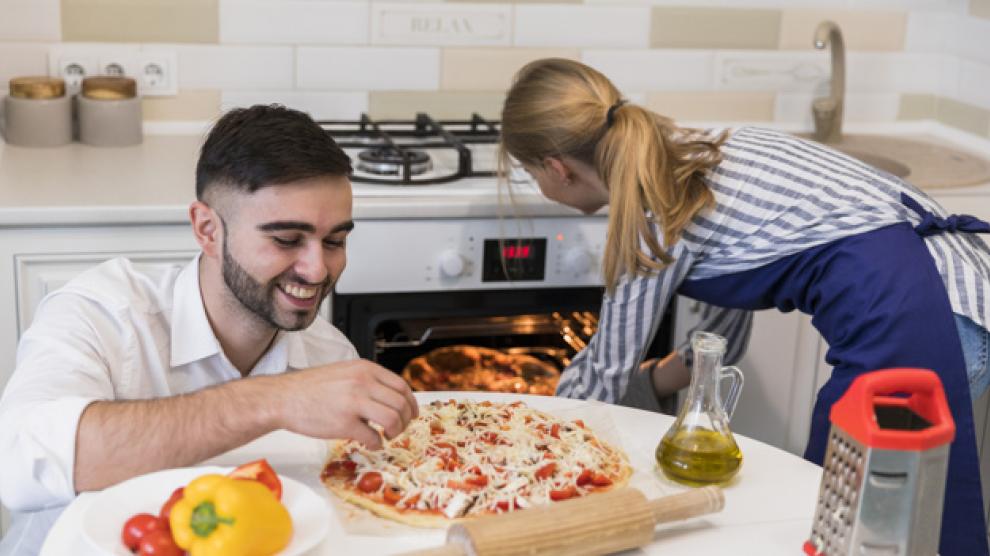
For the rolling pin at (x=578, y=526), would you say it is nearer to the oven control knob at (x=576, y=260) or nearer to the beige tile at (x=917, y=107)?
the oven control knob at (x=576, y=260)

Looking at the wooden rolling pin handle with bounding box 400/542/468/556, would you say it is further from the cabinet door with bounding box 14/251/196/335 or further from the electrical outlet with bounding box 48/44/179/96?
the electrical outlet with bounding box 48/44/179/96

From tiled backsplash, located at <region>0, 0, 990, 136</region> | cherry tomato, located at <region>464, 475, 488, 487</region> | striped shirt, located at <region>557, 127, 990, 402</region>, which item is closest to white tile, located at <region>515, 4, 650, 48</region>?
tiled backsplash, located at <region>0, 0, 990, 136</region>

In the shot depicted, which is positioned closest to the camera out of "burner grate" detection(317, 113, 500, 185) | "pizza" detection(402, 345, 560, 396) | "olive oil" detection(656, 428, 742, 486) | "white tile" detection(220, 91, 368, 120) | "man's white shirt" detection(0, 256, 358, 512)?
"man's white shirt" detection(0, 256, 358, 512)

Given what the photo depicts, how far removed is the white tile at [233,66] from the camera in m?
3.10

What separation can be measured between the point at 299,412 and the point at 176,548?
1.07 feet

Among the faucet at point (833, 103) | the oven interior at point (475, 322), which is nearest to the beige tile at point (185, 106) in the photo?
the oven interior at point (475, 322)

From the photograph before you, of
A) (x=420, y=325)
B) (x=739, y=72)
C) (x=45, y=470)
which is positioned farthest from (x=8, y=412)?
(x=739, y=72)

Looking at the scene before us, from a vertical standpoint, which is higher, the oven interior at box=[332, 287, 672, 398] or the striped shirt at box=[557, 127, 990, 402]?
the striped shirt at box=[557, 127, 990, 402]

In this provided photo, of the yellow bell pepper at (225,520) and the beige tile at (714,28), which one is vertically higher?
the beige tile at (714,28)

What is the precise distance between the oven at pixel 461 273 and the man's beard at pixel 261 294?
0.77m

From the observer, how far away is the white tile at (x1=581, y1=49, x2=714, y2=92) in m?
3.36

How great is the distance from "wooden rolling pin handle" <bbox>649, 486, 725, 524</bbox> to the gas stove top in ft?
4.11

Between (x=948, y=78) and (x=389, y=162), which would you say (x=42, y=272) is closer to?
(x=389, y=162)

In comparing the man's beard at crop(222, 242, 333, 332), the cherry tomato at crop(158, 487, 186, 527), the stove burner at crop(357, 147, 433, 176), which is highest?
the stove burner at crop(357, 147, 433, 176)
